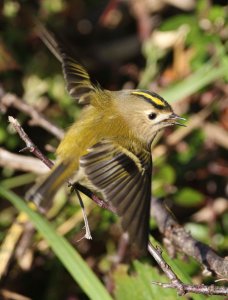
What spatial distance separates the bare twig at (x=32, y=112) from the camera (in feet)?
12.2

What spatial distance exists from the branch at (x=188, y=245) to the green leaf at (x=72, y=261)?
43 centimetres

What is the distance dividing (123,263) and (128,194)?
4.27 ft

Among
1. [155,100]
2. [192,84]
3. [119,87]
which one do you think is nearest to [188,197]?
[192,84]

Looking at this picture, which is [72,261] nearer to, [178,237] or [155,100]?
[178,237]

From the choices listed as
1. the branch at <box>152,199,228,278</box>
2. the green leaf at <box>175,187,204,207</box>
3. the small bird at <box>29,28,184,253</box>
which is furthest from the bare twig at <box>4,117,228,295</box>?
the green leaf at <box>175,187,204,207</box>

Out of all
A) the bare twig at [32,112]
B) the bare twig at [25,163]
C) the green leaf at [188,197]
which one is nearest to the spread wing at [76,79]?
the bare twig at [32,112]

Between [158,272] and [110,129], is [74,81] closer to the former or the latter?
[110,129]

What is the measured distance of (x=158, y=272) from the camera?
123 inches

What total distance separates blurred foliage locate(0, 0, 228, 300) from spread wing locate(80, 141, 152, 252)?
0.90 meters

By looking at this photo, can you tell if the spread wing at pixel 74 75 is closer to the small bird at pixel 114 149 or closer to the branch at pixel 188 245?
the small bird at pixel 114 149

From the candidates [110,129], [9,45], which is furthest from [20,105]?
[110,129]

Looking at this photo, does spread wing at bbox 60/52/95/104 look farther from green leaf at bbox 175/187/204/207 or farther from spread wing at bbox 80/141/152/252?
green leaf at bbox 175/187/204/207

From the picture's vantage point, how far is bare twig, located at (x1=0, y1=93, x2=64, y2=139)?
147 inches

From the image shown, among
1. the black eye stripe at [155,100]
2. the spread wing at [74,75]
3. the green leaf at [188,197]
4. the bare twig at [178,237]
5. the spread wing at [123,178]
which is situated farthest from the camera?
the green leaf at [188,197]
